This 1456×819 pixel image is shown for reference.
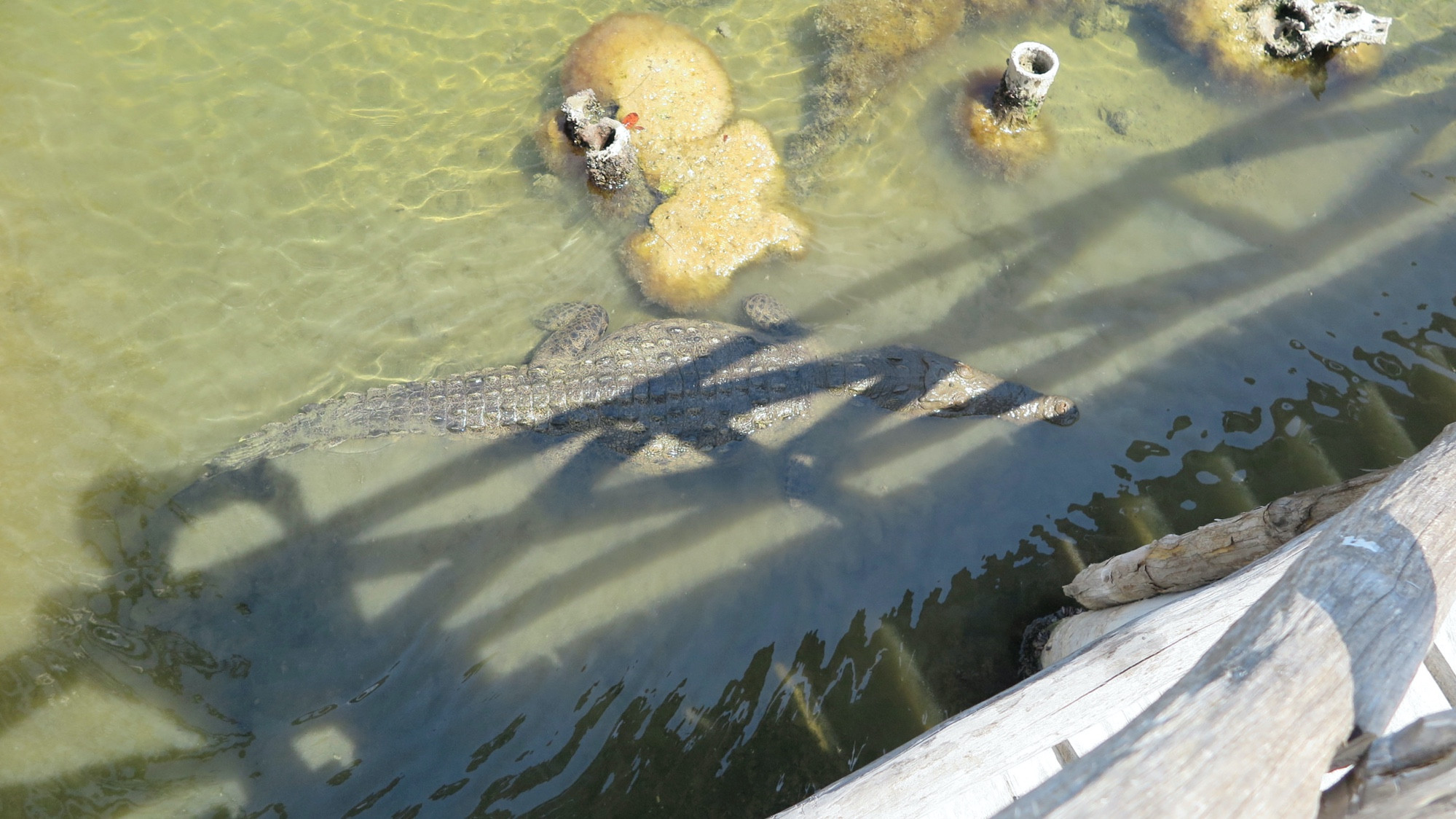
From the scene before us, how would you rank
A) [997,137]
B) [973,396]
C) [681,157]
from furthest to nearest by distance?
1. [997,137]
2. [681,157]
3. [973,396]

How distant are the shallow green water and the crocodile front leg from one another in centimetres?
19

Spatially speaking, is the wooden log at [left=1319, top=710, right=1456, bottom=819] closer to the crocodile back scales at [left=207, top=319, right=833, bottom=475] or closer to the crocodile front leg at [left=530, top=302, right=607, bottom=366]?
the crocodile back scales at [left=207, top=319, right=833, bottom=475]

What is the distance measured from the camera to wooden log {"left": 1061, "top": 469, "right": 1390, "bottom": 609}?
3.40 meters

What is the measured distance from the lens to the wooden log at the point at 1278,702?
1434 mm

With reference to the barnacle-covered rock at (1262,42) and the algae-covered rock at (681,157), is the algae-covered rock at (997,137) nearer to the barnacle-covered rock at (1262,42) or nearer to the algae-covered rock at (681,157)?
the algae-covered rock at (681,157)

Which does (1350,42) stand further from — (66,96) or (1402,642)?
(66,96)

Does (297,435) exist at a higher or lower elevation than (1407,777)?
higher

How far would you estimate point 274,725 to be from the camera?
4.69 metres

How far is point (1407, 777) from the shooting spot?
1472 millimetres

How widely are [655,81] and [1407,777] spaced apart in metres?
6.96

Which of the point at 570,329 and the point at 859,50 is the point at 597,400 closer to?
the point at 570,329

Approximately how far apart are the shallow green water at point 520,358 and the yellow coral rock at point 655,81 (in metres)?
0.36

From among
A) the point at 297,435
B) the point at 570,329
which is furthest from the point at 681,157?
the point at 297,435

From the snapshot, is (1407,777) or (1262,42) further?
(1262,42)
